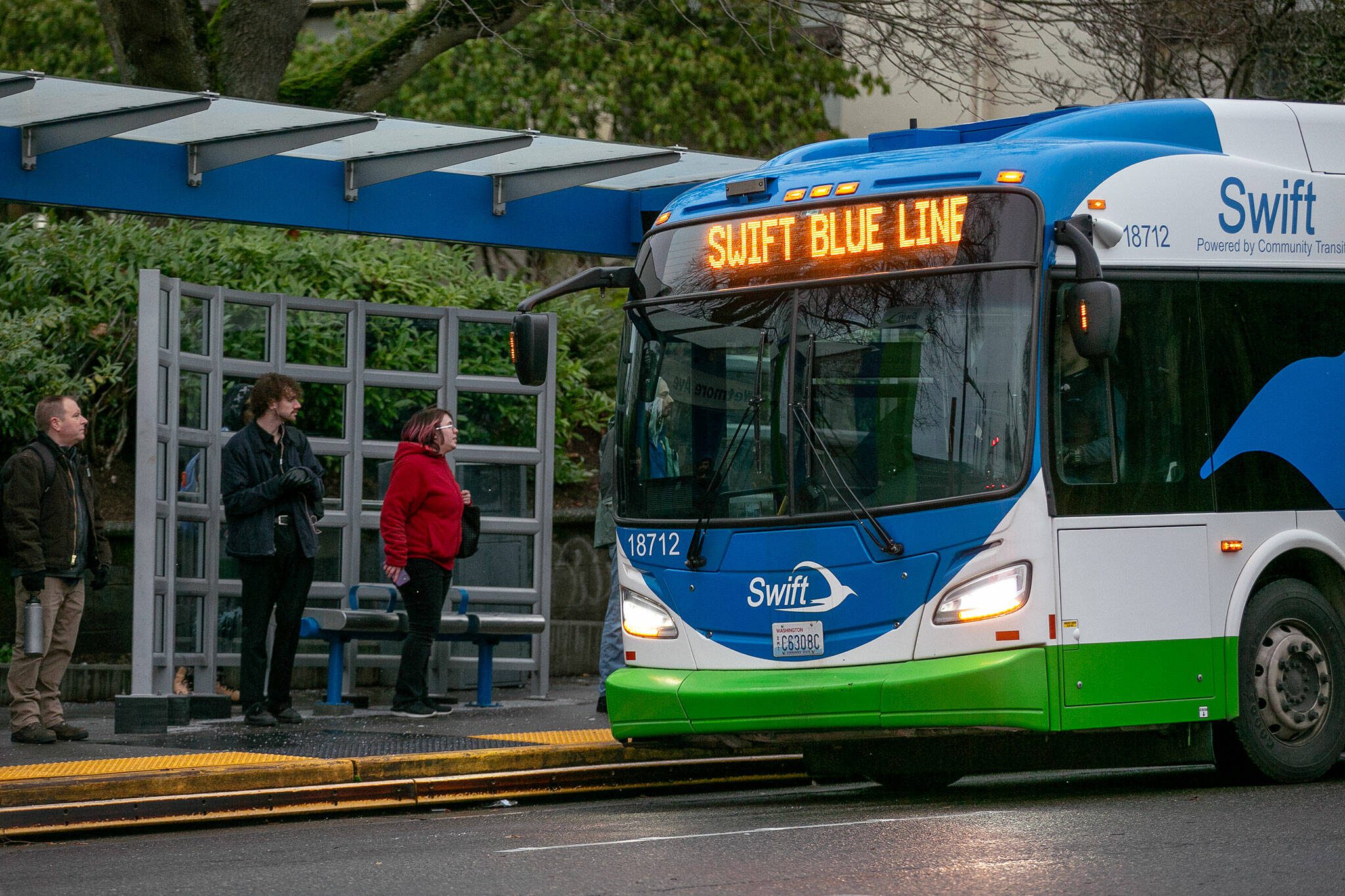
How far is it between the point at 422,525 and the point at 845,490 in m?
3.94

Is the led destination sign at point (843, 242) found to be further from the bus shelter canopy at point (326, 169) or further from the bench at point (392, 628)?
the bench at point (392, 628)

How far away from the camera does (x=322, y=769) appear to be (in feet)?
30.5

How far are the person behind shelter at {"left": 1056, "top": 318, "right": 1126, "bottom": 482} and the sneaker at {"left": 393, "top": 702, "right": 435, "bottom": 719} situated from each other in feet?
16.8

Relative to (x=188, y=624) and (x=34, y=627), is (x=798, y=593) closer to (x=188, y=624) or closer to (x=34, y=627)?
(x=34, y=627)

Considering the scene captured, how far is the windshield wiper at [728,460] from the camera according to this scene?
8.93 meters

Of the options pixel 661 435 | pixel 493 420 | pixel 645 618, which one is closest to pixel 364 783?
pixel 645 618

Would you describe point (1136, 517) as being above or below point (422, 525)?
above

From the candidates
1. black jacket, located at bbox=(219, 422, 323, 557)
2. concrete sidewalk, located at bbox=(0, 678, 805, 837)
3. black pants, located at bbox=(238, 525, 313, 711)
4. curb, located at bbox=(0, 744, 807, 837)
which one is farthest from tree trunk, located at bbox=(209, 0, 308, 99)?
curb, located at bbox=(0, 744, 807, 837)

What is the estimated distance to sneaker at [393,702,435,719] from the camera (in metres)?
12.0

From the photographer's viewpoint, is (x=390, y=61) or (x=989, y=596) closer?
(x=989, y=596)

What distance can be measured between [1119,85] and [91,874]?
57.8ft

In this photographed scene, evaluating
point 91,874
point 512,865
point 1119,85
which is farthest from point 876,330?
point 1119,85

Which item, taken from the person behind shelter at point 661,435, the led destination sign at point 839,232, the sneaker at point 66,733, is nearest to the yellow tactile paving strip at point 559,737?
the person behind shelter at point 661,435

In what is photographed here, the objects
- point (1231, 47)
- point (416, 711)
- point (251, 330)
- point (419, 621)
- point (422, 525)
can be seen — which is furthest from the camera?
point (1231, 47)
